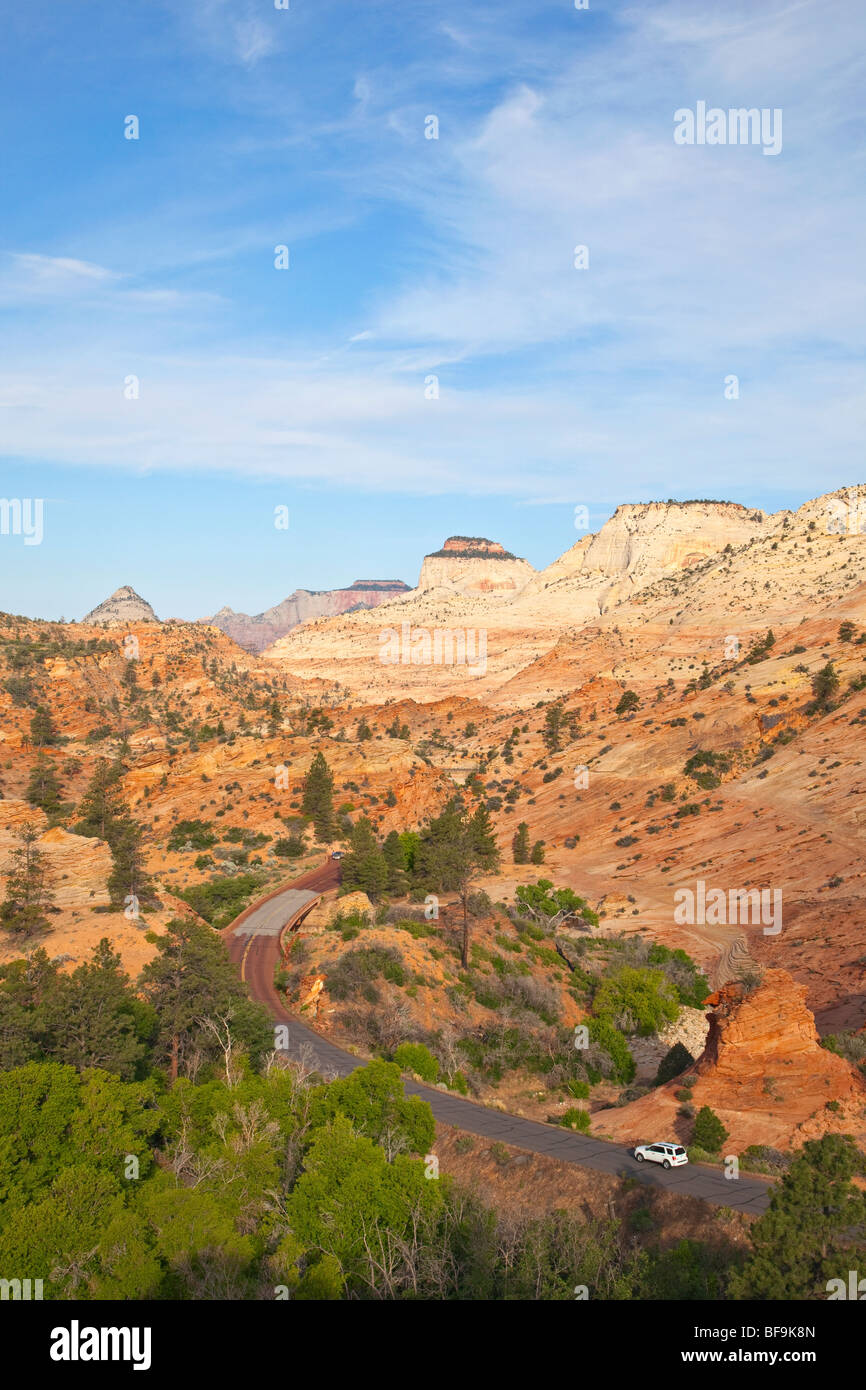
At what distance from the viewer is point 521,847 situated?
62938 millimetres

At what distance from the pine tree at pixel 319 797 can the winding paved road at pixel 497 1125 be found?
20.7m

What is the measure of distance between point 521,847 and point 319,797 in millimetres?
15763

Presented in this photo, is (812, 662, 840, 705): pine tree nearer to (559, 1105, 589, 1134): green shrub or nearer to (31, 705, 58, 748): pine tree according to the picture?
(559, 1105, 589, 1134): green shrub

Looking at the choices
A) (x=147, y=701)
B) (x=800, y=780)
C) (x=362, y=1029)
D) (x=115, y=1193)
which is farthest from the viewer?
(x=147, y=701)

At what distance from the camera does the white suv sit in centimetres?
2142

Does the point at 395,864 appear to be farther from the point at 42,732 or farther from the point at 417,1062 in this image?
the point at 42,732

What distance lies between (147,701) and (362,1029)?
7427 centimetres

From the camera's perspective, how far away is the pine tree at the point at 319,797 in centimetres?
6294

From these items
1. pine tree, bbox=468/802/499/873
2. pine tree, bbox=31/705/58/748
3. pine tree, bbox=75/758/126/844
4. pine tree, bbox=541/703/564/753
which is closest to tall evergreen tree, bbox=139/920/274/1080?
pine tree, bbox=468/802/499/873

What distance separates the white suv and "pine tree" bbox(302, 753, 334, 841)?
41.7 m

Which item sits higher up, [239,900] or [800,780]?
[800,780]
